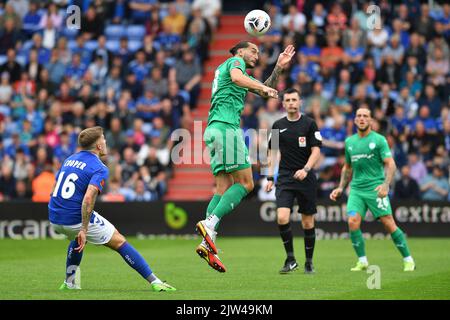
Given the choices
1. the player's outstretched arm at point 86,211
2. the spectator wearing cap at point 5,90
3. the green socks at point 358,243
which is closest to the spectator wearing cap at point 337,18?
the spectator wearing cap at point 5,90

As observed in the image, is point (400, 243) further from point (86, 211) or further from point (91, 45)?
point (91, 45)

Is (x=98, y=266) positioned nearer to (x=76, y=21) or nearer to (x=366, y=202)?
(x=366, y=202)

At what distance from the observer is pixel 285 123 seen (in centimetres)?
1460

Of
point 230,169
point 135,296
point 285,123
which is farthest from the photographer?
point 285,123

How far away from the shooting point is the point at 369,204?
1527 cm

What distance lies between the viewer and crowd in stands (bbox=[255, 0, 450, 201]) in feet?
77.6

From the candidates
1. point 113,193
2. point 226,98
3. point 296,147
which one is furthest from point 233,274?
point 113,193

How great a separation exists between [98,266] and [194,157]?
10.1 m

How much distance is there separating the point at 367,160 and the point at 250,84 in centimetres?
393

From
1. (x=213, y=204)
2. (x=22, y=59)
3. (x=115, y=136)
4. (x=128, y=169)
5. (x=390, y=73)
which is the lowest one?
(x=128, y=169)

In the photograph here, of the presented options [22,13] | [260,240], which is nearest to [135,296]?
[260,240]

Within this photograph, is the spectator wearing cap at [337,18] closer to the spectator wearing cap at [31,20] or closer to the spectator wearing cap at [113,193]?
the spectator wearing cap at [113,193]

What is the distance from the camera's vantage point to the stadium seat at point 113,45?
2782 centimetres

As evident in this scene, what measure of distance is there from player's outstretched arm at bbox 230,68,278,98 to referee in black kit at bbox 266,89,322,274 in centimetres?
221
